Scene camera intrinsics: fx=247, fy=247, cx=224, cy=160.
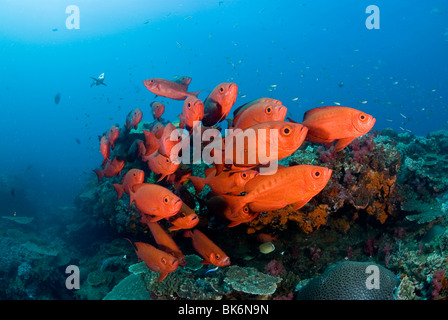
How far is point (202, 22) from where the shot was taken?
3915 inches

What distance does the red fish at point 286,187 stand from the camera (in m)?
2.47

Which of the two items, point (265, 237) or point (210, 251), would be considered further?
point (265, 237)

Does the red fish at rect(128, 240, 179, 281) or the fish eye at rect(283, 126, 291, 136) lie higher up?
the fish eye at rect(283, 126, 291, 136)

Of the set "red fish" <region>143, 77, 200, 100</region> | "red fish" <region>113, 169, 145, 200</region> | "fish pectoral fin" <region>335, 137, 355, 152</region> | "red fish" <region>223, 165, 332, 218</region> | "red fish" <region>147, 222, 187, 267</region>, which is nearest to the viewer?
"red fish" <region>223, 165, 332, 218</region>

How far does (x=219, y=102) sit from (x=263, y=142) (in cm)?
130

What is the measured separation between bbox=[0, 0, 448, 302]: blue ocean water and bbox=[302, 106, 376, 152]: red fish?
83900 mm

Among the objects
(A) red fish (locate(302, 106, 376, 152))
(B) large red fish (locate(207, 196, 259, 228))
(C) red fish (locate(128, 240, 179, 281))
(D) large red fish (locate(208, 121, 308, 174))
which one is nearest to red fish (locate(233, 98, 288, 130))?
(A) red fish (locate(302, 106, 376, 152))

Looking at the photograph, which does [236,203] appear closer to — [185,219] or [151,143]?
[185,219]

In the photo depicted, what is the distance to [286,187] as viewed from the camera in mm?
2596

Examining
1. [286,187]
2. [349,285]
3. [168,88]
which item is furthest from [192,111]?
[349,285]

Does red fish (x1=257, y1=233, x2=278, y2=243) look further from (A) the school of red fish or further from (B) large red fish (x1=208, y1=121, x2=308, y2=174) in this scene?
(B) large red fish (x1=208, y1=121, x2=308, y2=174)

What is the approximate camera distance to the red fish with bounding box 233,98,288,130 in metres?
2.93
